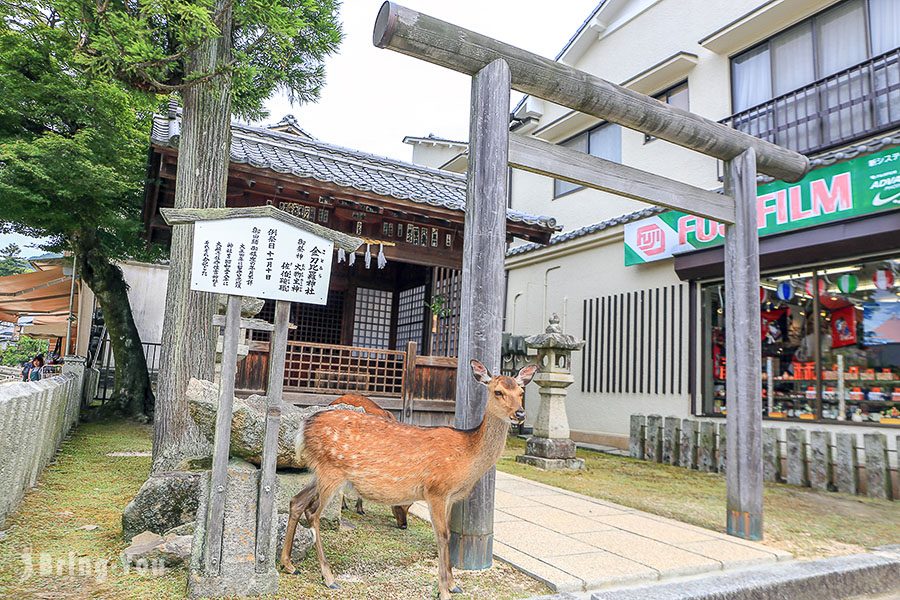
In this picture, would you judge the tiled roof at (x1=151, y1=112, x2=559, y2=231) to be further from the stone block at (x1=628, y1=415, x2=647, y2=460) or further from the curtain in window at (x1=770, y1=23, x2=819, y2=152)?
the curtain in window at (x1=770, y1=23, x2=819, y2=152)

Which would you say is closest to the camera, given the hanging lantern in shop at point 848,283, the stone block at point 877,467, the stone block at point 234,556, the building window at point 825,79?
the stone block at point 234,556

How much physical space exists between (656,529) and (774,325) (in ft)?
20.4

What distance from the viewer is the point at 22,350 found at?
25.6 meters

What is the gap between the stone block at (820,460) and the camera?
24.5 feet

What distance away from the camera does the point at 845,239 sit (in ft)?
26.9

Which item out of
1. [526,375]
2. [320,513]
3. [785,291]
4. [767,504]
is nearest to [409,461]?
[320,513]

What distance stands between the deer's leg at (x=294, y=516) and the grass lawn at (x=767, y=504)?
12.7ft

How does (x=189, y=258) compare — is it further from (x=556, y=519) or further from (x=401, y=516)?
(x=556, y=519)

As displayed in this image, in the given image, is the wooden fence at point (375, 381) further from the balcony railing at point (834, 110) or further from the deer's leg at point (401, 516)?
the balcony railing at point (834, 110)

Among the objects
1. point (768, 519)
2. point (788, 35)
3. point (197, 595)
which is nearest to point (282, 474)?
point (197, 595)

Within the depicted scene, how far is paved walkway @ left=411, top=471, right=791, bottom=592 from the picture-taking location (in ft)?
12.7

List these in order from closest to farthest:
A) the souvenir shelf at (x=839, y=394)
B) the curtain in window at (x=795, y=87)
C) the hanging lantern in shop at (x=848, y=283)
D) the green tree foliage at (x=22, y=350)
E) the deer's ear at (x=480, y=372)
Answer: the deer's ear at (x=480, y=372) < the souvenir shelf at (x=839, y=394) < the hanging lantern in shop at (x=848, y=283) < the curtain in window at (x=795, y=87) < the green tree foliage at (x=22, y=350)

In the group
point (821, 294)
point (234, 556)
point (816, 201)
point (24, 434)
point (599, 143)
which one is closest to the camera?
point (234, 556)

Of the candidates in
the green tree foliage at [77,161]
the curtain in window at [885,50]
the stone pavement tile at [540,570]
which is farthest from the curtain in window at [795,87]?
the green tree foliage at [77,161]
